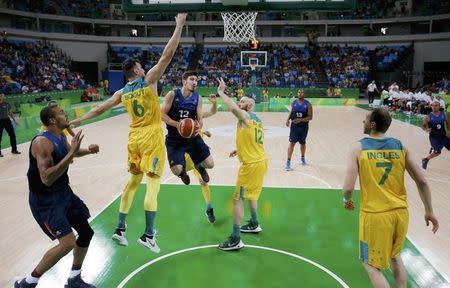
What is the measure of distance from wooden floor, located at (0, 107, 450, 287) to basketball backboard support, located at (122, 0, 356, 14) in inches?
134

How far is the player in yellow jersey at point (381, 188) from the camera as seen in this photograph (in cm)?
346

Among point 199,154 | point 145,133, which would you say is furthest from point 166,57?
point 199,154

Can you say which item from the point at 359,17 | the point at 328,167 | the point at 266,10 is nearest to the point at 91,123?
the point at 328,167

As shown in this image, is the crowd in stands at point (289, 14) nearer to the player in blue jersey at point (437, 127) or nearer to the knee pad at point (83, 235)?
the player in blue jersey at point (437, 127)

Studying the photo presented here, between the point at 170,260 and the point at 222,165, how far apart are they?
17.8 feet

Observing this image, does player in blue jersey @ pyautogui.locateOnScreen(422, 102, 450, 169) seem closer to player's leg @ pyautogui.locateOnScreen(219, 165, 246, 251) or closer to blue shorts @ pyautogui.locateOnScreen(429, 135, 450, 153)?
blue shorts @ pyautogui.locateOnScreen(429, 135, 450, 153)

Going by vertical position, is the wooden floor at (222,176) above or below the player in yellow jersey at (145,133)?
below

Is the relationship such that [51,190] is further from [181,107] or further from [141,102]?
[181,107]

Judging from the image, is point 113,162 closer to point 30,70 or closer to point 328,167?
point 328,167

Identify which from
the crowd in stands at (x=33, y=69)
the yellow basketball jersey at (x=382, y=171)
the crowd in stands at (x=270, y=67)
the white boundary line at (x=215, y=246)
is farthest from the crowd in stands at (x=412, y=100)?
the crowd in stands at (x=33, y=69)

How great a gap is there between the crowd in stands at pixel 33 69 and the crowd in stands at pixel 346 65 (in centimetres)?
2144

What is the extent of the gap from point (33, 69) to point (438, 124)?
26.3 meters

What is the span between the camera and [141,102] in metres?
4.74

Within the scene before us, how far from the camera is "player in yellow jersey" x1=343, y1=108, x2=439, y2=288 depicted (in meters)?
3.46
